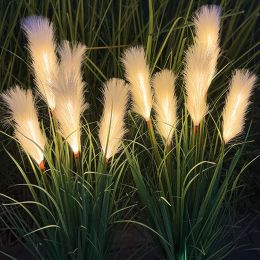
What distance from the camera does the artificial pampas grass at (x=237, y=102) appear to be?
1923 mm

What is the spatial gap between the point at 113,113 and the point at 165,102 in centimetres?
20

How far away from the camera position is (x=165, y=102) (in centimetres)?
196

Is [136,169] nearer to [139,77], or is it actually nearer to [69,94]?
[139,77]

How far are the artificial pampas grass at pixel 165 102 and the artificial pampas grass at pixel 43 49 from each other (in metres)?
0.38

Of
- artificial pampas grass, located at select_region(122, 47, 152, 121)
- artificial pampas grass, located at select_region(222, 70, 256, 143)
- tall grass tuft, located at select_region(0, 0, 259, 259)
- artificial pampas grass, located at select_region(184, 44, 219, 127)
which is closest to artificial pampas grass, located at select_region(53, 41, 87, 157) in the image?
tall grass tuft, located at select_region(0, 0, 259, 259)

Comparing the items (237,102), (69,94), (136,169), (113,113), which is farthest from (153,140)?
(69,94)

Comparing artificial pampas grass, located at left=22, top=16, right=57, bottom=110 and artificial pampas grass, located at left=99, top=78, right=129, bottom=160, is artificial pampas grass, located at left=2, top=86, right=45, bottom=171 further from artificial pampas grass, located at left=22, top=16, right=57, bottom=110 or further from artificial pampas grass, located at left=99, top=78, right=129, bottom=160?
artificial pampas grass, located at left=99, top=78, right=129, bottom=160

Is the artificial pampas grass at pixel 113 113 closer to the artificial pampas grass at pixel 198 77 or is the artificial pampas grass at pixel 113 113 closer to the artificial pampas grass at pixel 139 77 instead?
the artificial pampas grass at pixel 139 77

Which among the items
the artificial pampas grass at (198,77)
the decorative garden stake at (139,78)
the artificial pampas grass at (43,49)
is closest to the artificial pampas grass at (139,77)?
the decorative garden stake at (139,78)

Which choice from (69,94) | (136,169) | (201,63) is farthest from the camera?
(136,169)

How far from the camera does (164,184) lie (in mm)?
2174

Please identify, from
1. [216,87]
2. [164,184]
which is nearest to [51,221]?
[164,184]

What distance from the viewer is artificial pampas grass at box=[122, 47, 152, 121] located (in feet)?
6.29

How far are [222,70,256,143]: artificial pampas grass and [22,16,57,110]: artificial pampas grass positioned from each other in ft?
2.08
